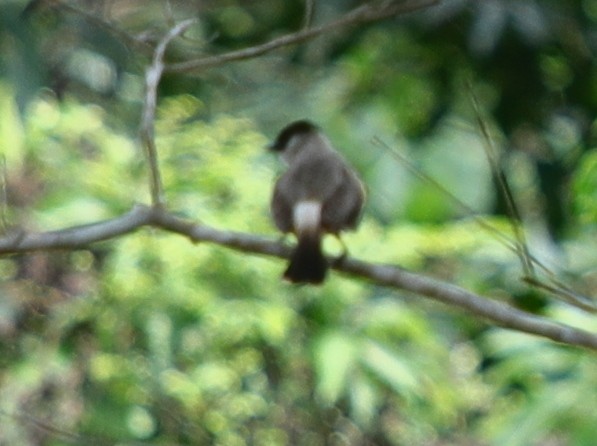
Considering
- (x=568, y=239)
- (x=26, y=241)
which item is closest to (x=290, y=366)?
(x=568, y=239)

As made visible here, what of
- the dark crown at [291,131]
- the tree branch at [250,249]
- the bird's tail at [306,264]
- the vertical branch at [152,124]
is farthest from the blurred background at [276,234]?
the tree branch at [250,249]

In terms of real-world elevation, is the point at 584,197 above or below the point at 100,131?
above

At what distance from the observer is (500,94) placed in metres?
6.78

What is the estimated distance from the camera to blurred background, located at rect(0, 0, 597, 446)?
17.2 feet

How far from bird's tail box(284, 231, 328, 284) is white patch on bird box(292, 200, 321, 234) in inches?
6.6

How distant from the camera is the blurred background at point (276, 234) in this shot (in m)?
5.25

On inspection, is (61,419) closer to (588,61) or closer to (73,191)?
(73,191)

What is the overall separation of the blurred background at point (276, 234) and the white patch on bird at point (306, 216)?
31cm

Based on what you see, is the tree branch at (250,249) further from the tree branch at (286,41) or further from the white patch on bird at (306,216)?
the white patch on bird at (306,216)

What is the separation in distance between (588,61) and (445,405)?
218 centimetres

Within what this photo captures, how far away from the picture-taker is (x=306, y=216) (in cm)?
468

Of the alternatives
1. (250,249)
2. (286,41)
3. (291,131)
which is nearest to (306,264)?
(250,249)

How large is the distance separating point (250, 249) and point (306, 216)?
1131 mm

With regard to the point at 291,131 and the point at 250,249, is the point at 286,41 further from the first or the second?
the point at 291,131
